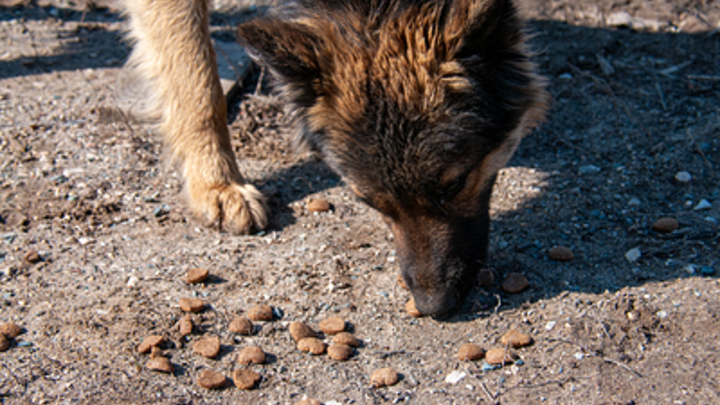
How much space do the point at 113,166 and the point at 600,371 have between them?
11.5 feet

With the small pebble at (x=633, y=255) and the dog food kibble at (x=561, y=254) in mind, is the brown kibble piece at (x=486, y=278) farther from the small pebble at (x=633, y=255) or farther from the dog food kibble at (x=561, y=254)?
the small pebble at (x=633, y=255)

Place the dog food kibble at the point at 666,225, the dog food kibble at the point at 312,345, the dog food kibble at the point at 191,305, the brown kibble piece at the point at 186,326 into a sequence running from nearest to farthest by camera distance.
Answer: the dog food kibble at the point at 312,345 < the brown kibble piece at the point at 186,326 < the dog food kibble at the point at 191,305 < the dog food kibble at the point at 666,225

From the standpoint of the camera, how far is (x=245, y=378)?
2.79 metres

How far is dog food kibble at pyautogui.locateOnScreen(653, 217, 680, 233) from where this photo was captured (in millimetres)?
3531

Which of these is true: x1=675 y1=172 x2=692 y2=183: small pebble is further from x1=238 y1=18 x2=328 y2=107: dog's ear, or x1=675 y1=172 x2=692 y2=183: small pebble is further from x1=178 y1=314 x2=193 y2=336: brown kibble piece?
x1=178 y1=314 x2=193 y2=336: brown kibble piece

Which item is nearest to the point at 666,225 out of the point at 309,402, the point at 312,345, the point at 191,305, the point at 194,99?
the point at 312,345

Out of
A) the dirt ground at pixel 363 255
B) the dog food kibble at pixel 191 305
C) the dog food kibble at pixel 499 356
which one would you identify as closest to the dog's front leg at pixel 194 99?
the dirt ground at pixel 363 255

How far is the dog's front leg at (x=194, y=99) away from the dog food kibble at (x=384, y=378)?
1.45m

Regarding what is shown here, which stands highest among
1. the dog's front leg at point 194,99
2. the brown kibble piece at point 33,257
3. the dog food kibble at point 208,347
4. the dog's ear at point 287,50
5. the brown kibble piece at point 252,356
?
the dog's ear at point 287,50

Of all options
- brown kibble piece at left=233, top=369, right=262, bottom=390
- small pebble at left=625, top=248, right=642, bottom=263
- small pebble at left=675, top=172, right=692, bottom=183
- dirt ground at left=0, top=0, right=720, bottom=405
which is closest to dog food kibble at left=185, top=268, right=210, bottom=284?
dirt ground at left=0, top=0, right=720, bottom=405

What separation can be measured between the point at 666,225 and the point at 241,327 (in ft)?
8.10

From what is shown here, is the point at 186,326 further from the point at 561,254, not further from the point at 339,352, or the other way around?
the point at 561,254

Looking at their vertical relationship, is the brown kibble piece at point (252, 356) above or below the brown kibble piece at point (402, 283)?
above

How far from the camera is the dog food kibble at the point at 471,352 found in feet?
9.28
